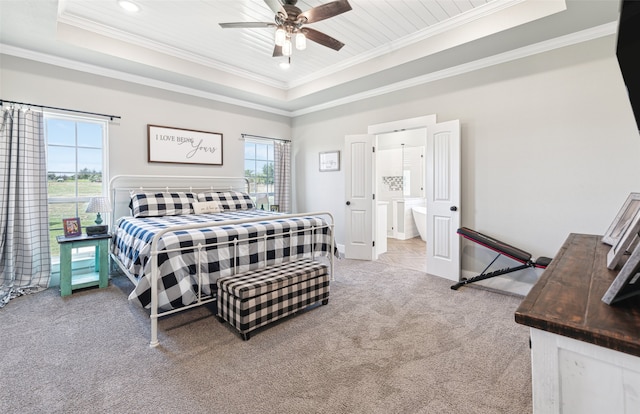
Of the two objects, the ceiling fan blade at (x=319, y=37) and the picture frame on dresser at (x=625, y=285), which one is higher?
the ceiling fan blade at (x=319, y=37)

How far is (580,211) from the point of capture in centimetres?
299

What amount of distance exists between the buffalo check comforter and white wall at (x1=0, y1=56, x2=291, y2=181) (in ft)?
4.05

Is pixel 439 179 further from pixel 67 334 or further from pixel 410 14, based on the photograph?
pixel 67 334

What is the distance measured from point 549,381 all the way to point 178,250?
234cm

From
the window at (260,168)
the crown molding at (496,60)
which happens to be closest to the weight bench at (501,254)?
the crown molding at (496,60)

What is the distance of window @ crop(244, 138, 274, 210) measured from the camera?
17.7ft

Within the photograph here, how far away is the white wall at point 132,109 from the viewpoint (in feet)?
11.0

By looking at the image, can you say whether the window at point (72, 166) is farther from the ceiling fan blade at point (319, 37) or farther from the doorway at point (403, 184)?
the doorway at point (403, 184)

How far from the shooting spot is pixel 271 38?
351cm

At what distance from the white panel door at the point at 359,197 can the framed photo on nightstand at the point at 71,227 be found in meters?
3.59

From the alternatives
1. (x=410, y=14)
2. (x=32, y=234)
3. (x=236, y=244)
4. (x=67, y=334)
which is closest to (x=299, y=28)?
(x=410, y=14)

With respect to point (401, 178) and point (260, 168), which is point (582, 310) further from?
point (401, 178)

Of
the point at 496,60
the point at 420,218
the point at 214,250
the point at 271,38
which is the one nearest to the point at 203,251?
the point at 214,250

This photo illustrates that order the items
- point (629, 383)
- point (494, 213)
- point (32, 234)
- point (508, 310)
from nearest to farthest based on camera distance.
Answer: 1. point (629, 383)
2. point (508, 310)
3. point (32, 234)
4. point (494, 213)
